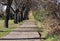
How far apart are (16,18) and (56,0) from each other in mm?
33574

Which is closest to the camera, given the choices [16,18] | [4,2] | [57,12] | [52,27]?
[52,27]

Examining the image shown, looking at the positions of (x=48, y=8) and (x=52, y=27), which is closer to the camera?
(x=52, y=27)

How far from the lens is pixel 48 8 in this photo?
15789 mm

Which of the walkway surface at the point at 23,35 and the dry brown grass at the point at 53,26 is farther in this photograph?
the walkway surface at the point at 23,35

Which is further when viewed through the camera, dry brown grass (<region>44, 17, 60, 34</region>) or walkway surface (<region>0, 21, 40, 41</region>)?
walkway surface (<region>0, 21, 40, 41</region>)

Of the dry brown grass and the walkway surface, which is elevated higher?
the dry brown grass

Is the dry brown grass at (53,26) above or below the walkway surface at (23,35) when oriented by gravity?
above

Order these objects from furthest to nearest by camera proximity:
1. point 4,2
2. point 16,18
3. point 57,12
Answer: point 16,18, point 4,2, point 57,12

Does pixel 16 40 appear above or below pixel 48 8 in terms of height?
below

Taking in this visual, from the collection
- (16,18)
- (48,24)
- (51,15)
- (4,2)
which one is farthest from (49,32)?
(16,18)

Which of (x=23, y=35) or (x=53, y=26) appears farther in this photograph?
(x=23, y=35)

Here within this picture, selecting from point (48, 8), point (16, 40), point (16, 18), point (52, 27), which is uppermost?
point (48, 8)

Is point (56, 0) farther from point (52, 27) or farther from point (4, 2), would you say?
point (4, 2)

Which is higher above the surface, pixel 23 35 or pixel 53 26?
pixel 53 26
